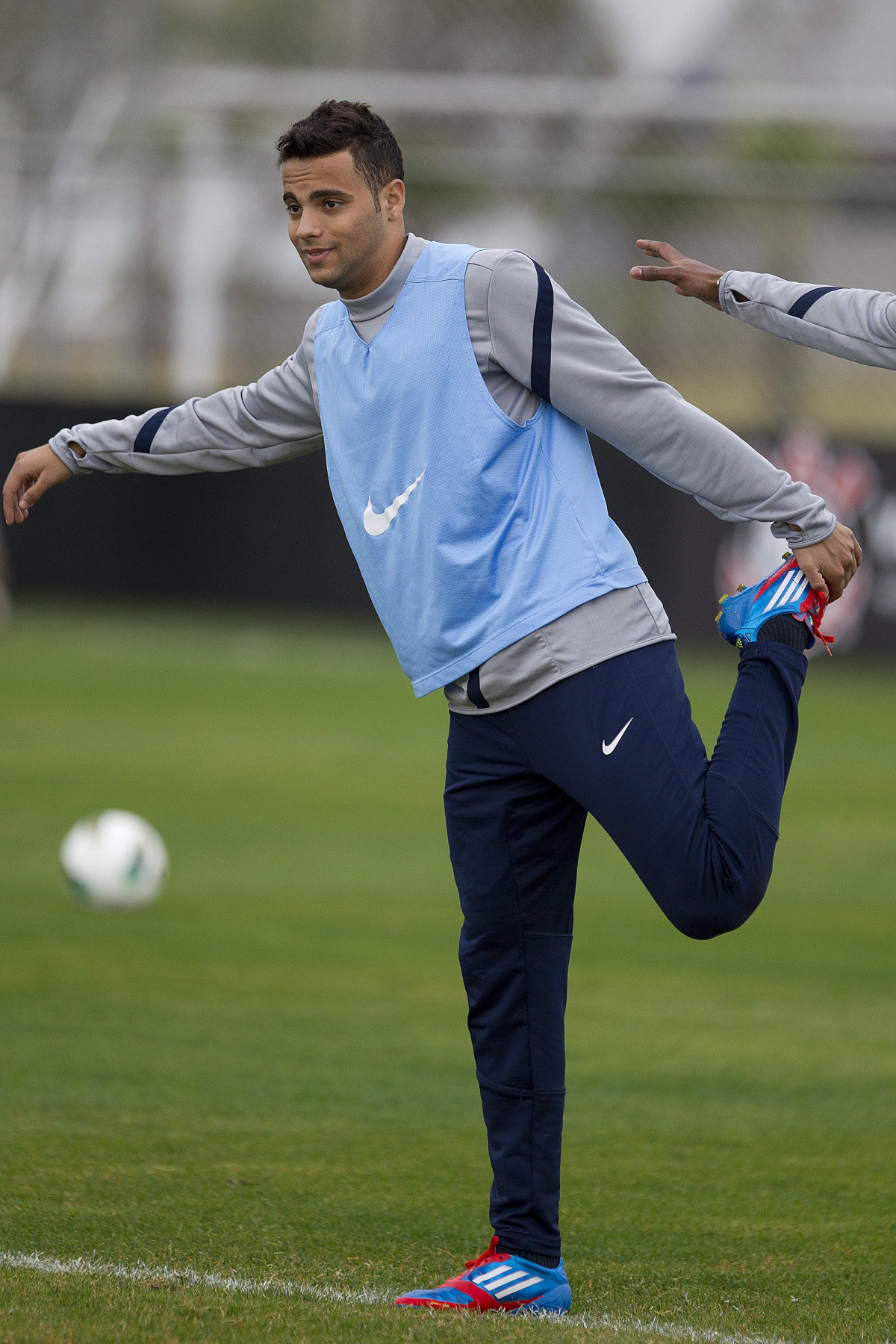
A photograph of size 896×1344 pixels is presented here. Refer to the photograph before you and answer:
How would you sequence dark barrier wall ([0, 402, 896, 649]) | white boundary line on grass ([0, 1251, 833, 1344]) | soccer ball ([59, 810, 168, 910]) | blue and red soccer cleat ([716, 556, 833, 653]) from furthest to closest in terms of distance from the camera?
dark barrier wall ([0, 402, 896, 649]), soccer ball ([59, 810, 168, 910]), blue and red soccer cleat ([716, 556, 833, 653]), white boundary line on grass ([0, 1251, 833, 1344])

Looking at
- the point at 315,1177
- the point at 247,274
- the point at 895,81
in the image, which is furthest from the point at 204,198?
the point at 315,1177

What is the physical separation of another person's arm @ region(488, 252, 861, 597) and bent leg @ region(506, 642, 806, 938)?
0.34 m

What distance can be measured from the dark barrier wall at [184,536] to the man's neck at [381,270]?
1415 centimetres

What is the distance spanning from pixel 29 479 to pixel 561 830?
1440 mm

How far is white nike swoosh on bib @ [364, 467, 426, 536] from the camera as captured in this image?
333cm

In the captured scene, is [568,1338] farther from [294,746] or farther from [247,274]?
[247,274]

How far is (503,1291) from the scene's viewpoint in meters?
3.34

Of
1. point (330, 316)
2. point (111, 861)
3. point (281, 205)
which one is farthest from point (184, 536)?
point (330, 316)

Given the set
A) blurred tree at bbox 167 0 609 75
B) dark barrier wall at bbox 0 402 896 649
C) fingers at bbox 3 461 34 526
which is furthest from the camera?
blurred tree at bbox 167 0 609 75

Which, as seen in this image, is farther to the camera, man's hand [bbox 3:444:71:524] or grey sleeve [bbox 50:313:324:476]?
man's hand [bbox 3:444:71:524]

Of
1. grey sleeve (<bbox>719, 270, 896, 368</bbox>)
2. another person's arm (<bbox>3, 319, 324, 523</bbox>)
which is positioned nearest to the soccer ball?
another person's arm (<bbox>3, 319, 324, 523</bbox>)

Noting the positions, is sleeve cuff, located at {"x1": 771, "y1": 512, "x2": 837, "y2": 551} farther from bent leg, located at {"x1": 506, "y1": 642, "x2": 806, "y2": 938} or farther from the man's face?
the man's face

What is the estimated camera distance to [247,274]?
19.6 metres

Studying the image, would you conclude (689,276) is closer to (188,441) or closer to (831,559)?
(831,559)
